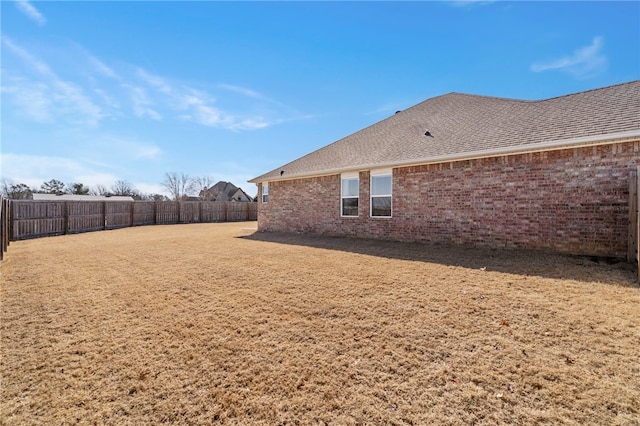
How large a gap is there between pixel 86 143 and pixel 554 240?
70.7 feet

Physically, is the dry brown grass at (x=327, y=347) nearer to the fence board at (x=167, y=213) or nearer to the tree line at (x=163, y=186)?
the fence board at (x=167, y=213)

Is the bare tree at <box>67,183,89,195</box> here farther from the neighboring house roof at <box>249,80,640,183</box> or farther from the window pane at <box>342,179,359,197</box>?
the window pane at <box>342,179,359,197</box>

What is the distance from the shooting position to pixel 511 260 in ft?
20.8

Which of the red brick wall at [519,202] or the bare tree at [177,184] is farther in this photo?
the bare tree at [177,184]

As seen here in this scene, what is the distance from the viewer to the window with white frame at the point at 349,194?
10781 millimetres

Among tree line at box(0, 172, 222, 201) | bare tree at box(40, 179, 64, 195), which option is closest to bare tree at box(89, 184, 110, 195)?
tree line at box(0, 172, 222, 201)

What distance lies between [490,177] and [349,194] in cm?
481

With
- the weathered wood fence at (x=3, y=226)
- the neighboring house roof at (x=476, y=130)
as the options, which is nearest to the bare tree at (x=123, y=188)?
the weathered wood fence at (x=3, y=226)

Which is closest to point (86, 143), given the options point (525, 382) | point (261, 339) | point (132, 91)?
point (132, 91)

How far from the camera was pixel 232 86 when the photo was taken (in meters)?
12.2

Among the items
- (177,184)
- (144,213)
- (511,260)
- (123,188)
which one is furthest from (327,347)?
(123,188)

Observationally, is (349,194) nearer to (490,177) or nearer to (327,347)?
(490,177)

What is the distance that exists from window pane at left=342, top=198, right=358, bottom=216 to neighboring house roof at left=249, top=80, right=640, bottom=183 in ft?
4.03

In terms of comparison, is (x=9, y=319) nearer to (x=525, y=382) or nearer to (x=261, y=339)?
(x=261, y=339)
